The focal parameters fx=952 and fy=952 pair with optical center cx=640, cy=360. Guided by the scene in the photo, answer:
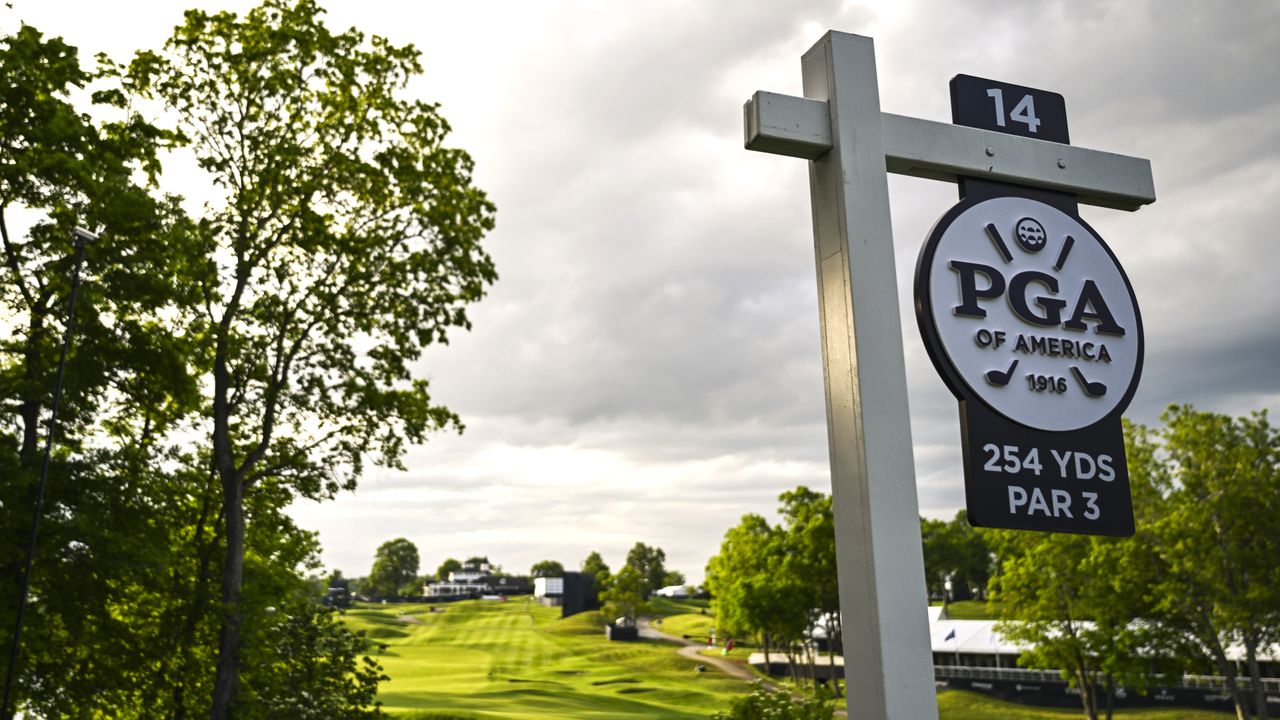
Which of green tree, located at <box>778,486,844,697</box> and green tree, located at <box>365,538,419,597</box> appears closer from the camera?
green tree, located at <box>778,486,844,697</box>

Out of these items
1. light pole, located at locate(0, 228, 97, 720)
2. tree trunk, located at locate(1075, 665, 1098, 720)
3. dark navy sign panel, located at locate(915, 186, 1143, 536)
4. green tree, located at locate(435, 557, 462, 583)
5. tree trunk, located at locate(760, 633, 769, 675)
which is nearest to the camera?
dark navy sign panel, located at locate(915, 186, 1143, 536)

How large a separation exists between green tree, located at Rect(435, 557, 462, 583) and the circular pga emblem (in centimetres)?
17222

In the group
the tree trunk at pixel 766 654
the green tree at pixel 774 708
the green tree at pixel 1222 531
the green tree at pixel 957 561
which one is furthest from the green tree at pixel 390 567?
the green tree at pixel 774 708

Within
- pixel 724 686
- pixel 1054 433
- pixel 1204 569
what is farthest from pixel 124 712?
A: pixel 724 686

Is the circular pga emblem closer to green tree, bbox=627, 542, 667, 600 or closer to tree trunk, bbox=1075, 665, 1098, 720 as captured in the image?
tree trunk, bbox=1075, 665, 1098, 720

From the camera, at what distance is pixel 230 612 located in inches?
667

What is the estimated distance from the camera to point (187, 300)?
636 inches

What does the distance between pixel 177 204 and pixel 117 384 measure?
384 cm

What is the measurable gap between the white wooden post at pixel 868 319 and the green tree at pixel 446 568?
17224 cm

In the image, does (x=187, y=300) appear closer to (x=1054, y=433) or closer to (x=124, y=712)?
(x=124, y=712)

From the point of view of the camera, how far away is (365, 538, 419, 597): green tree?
138 meters

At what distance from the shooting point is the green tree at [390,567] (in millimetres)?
138125

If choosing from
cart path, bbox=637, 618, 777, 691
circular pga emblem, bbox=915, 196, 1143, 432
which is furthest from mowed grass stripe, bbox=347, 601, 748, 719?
circular pga emblem, bbox=915, 196, 1143, 432

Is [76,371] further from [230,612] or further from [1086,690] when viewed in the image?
[1086,690]
